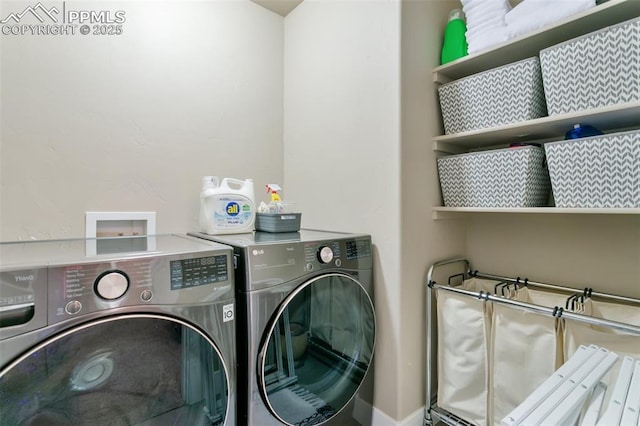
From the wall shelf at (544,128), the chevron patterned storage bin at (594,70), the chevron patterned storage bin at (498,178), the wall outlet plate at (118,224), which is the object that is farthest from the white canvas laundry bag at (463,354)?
the wall outlet plate at (118,224)

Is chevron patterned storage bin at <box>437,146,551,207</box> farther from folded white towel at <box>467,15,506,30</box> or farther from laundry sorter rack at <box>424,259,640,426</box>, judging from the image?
folded white towel at <box>467,15,506,30</box>

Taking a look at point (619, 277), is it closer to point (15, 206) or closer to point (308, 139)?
point (308, 139)

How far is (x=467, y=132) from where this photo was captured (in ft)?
4.46

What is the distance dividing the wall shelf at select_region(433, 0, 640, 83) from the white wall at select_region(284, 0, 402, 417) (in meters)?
0.33

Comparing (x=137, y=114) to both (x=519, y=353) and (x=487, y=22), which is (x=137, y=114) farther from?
(x=519, y=353)

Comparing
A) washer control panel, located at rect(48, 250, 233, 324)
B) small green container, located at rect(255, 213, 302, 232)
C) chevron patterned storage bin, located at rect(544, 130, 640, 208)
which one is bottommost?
washer control panel, located at rect(48, 250, 233, 324)

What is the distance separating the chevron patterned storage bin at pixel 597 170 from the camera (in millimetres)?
995

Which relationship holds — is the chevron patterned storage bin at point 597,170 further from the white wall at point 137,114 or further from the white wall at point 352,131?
the white wall at point 137,114

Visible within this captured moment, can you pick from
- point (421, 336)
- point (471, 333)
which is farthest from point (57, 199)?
point (471, 333)

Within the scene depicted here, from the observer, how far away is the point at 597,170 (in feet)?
3.47

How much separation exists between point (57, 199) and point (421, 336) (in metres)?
1.74

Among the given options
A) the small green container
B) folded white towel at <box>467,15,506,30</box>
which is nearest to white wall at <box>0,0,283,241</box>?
the small green container

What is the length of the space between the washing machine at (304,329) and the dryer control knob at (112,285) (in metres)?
0.36

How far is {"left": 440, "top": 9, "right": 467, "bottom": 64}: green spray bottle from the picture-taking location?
1.43 m
